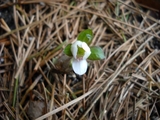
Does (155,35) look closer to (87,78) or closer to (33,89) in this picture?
(87,78)

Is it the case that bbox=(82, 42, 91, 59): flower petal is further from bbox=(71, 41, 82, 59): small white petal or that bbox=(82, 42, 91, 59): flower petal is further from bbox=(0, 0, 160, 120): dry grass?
bbox=(0, 0, 160, 120): dry grass

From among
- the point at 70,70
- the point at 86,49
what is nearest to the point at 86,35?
the point at 86,49

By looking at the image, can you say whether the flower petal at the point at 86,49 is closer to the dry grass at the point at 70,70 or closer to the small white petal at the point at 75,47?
the small white petal at the point at 75,47

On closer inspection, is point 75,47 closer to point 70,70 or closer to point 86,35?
point 86,35

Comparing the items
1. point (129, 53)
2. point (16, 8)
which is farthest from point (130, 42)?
point (16, 8)

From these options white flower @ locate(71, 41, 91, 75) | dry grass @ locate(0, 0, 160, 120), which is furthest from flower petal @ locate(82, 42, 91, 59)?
dry grass @ locate(0, 0, 160, 120)

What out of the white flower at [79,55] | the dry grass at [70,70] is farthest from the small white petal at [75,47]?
the dry grass at [70,70]
